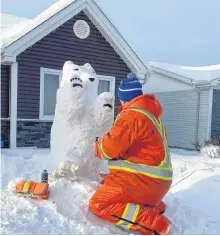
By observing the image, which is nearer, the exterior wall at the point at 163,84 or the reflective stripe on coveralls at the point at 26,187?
the reflective stripe on coveralls at the point at 26,187

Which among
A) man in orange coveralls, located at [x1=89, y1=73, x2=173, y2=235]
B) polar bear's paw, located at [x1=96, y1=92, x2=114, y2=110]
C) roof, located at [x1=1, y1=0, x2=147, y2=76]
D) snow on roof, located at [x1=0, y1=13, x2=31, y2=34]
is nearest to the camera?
man in orange coveralls, located at [x1=89, y1=73, x2=173, y2=235]

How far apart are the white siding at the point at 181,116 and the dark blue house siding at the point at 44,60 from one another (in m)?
5.35

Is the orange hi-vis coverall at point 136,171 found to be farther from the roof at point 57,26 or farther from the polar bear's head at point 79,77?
the roof at point 57,26

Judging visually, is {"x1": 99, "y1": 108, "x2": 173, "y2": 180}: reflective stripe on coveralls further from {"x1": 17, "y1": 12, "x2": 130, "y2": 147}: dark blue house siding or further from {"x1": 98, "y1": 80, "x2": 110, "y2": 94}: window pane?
{"x1": 98, "y1": 80, "x2": 110, "y2": 94}: window pane

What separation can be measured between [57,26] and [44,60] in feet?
3.47

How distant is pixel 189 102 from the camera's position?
1499 cm

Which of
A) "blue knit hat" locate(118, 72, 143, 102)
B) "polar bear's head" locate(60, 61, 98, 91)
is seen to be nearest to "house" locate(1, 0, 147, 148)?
"polar bear's head" locate(60, 61, 98, 91)

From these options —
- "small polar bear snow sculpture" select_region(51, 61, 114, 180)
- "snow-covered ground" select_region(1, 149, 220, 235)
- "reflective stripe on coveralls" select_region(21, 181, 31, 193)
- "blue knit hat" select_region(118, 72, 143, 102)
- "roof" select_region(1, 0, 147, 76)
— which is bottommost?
"snow-covered ground" select_region(1, 149, 220, 235)

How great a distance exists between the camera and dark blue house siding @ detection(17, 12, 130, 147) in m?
Answer: 9.66

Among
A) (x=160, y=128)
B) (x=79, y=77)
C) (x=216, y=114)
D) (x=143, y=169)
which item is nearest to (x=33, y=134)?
(x=79, y=77)

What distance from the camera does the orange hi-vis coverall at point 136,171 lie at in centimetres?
337

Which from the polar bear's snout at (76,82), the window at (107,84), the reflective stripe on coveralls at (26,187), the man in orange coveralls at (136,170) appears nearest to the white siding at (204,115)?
the window at (107,84)

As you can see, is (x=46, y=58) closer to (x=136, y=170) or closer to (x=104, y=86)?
(x=104, y=86)

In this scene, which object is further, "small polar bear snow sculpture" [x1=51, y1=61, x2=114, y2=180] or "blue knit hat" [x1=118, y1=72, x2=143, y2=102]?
"small polar bear snow sculpture" [x1=51, y1=61, x2=114, y2=180]
